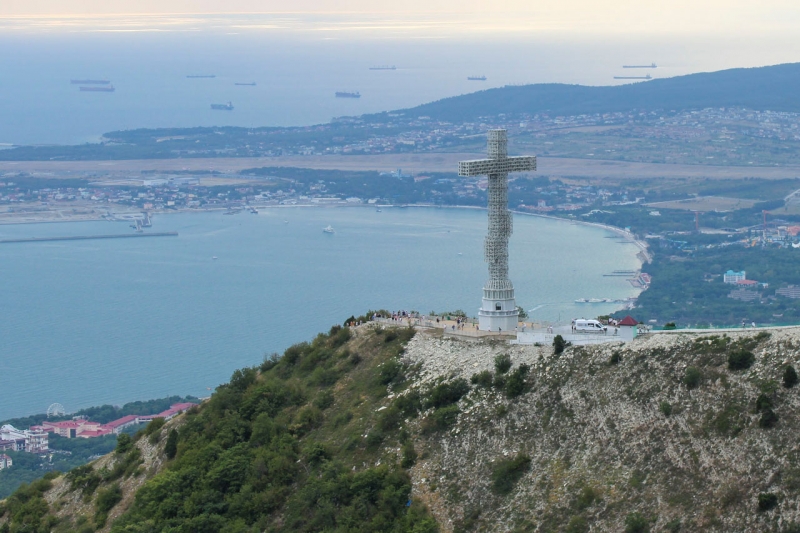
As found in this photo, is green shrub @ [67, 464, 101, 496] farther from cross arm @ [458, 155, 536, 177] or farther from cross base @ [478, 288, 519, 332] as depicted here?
cross arm @ [458, 155, 536, 177]

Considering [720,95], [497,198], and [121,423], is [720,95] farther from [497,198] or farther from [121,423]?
[497,198]

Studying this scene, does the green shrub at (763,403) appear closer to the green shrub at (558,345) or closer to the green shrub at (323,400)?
the green shrub at (558,345)

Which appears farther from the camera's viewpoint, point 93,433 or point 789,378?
point 93,433

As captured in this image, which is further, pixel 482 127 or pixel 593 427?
pixel 482 127

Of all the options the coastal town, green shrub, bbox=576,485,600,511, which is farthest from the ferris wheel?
green shrub, bbox=576,485,600,511

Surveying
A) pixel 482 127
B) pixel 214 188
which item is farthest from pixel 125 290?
pixel 482 127

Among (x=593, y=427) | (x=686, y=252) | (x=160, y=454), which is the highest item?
(x=593, y=427)

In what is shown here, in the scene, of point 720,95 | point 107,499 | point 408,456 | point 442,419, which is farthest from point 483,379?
point 720,95

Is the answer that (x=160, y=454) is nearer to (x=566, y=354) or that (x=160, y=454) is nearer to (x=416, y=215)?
(x=566, y=354)
